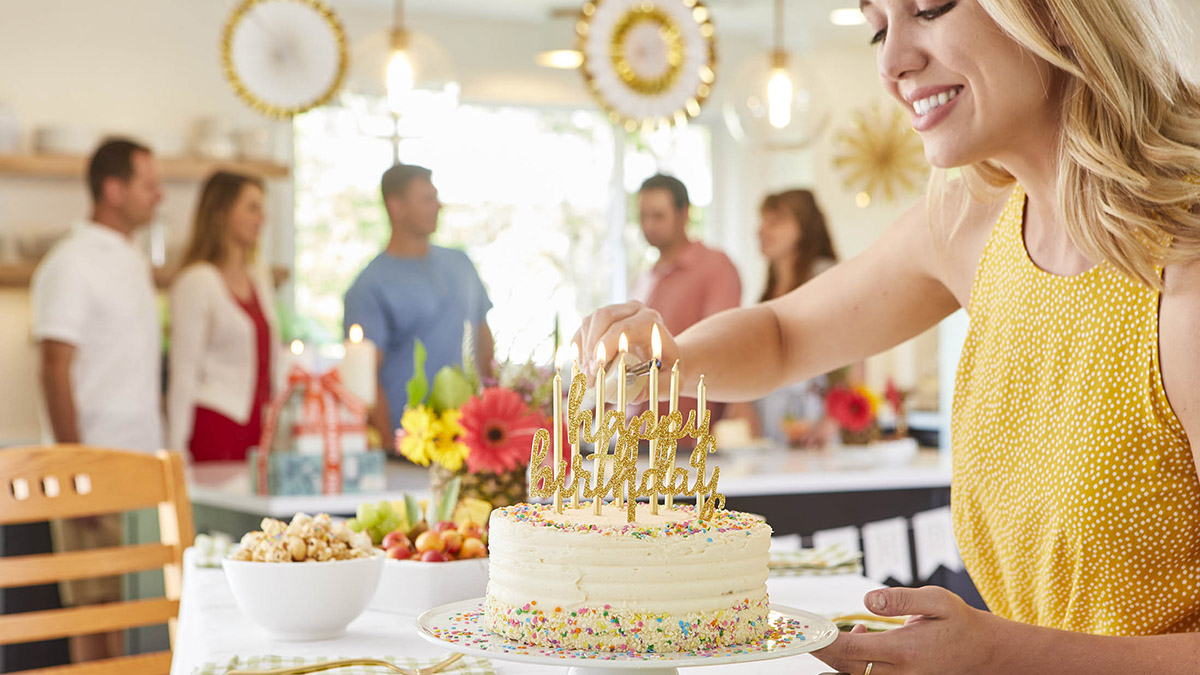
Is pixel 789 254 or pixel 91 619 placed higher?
pixel 789 254

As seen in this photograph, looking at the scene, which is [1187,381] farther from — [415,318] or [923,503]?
[415,318]

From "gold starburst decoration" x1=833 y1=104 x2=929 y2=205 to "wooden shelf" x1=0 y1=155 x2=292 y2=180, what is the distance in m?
3.20

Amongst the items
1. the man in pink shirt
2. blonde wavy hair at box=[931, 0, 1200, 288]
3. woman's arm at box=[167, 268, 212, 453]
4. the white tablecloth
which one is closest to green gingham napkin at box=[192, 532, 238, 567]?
the white tablecloth

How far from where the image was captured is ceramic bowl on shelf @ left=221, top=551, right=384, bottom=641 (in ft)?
4.15

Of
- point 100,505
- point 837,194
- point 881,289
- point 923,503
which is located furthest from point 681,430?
point 837,194

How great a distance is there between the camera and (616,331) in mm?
1286

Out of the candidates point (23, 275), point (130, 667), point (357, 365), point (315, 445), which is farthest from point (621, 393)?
point (23, 275)

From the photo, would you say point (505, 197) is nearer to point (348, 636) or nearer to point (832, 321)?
point (832, 321)

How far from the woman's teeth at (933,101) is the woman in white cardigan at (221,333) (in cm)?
→ 360

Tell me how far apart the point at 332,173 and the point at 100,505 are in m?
4.56

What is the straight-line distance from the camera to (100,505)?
6.65ft

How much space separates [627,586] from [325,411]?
2103mm

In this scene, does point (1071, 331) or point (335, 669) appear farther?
point (1071, 331)

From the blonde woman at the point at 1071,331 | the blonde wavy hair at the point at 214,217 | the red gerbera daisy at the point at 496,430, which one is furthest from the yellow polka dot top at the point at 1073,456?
the blonde wavy hair at the point at 214,217
